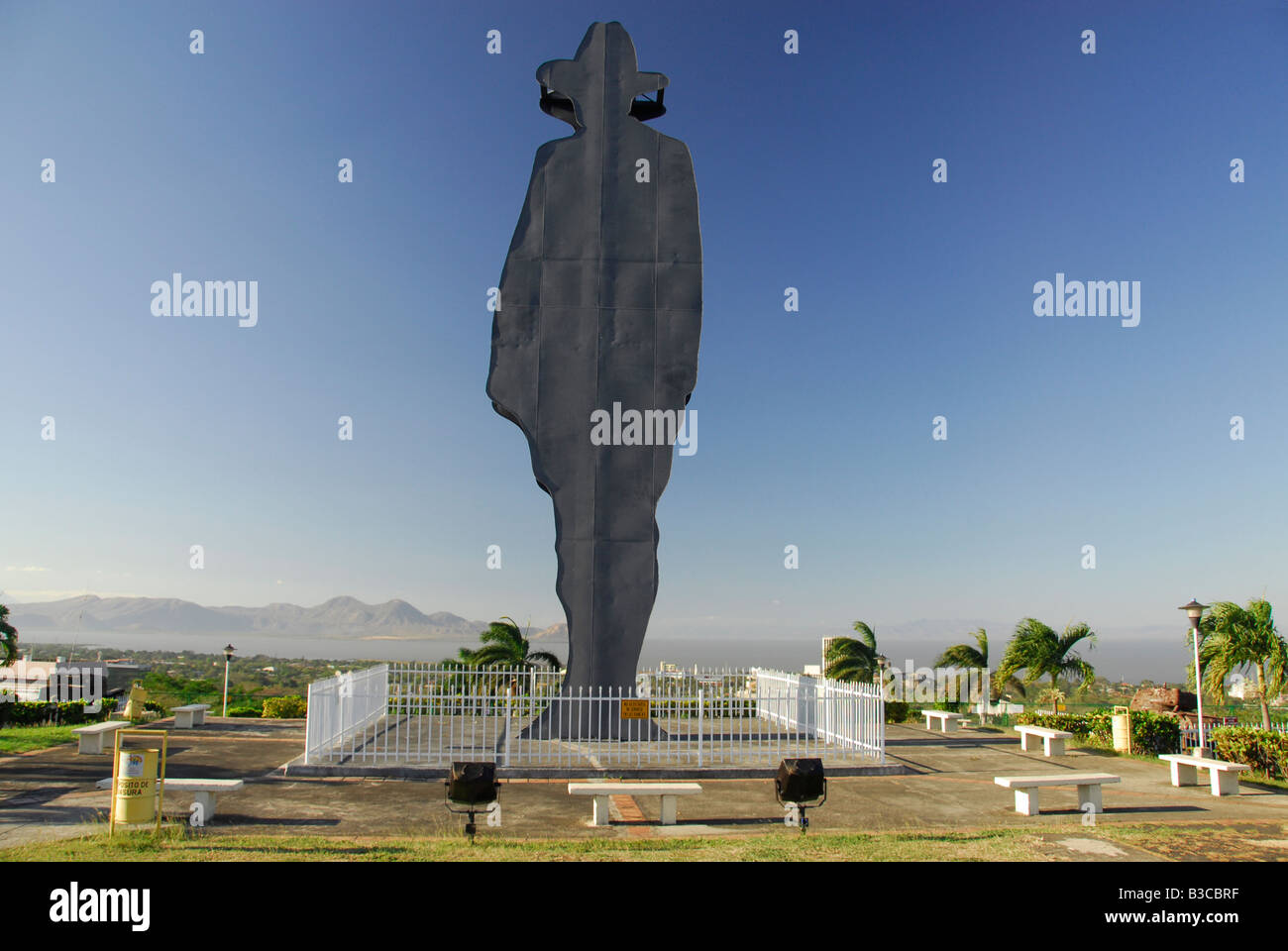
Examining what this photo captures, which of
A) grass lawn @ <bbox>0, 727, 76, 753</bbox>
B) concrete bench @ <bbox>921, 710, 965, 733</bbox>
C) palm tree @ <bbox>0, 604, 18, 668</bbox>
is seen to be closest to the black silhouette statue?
concrete bench @ <bbox>921, 710, 965, 733</bbox>

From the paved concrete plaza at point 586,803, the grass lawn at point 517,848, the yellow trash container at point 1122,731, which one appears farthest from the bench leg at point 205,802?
the yellow trash container at point 1122,731

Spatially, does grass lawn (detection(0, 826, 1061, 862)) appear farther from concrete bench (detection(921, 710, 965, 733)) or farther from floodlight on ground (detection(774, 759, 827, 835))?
concrete bench (detection(921, 710, 965, 733))

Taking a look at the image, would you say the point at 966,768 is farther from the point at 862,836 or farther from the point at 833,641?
the point at 833,641

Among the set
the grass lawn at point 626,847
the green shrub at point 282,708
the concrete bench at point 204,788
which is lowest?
the green shrub at point 282,708

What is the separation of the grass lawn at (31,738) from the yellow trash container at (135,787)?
7761 mm

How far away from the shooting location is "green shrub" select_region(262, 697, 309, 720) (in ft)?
63.4

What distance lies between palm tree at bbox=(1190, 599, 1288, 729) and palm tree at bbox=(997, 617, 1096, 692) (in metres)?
4.90

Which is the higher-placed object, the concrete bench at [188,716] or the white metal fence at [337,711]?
the white metal fence at [337,711]

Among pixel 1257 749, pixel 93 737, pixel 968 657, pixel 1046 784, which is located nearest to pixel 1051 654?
pixel 968 657

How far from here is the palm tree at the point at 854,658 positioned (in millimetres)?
23422

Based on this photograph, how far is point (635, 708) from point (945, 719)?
9357 mm

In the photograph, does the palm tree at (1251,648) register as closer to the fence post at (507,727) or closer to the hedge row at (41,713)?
the fence post at (507,727)

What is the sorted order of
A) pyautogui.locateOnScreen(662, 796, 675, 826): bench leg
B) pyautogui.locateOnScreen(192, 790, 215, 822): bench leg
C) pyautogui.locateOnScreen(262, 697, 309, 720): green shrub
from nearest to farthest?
pyautogui.locateOnScreen(192, 790, 215, 822): bench leg → pyautogui.locateOnScreen(662, 796, 675, 826): bench leg → pyautogui.locateOnScreen(262, 697, 309, 720): green shrub
